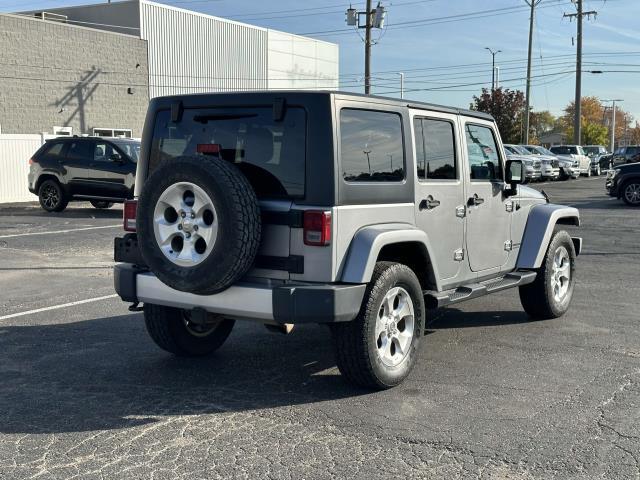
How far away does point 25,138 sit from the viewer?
23.4 m

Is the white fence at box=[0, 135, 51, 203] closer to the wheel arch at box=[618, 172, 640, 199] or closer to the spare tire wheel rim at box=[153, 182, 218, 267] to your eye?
the wheel arch at box=[618, 172, 640, 199]

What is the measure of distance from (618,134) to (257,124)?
543 ft

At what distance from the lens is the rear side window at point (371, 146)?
4.93 m

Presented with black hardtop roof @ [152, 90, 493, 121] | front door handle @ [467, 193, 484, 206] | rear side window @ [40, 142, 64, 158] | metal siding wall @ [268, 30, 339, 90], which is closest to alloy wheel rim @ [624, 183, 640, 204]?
rear side window @ [40, 142, 64, 158]

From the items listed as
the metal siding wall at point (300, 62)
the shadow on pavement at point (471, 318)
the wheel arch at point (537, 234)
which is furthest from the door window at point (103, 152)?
the metal siding wall at point (300, 62)

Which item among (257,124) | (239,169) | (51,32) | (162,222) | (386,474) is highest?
(51,32)

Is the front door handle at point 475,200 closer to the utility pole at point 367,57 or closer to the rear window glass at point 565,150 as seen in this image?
the utility pole at point 367,57

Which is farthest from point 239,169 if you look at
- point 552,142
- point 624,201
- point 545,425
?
point 552,142

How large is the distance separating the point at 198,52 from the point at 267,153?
3853cm

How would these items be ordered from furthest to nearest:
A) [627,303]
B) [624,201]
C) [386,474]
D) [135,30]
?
[135,30] < [624,201] < [627,303] < [386,474]

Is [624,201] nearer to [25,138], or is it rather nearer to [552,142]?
[25,138]

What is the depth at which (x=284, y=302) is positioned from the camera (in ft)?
15.1

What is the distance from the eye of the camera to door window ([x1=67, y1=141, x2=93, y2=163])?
18.5m

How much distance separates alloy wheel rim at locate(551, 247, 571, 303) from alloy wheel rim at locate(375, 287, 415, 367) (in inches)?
100
